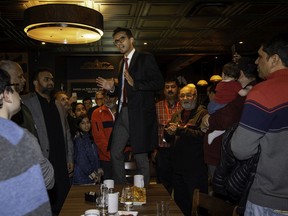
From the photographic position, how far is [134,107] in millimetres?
3576

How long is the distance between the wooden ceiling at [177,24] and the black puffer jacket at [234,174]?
498 centimetres

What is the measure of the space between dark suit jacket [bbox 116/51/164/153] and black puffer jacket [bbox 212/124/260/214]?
1.34m

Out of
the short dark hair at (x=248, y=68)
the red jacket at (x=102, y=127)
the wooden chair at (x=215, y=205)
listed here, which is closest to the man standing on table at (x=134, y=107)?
the short dark hair at (x=248, y=68)

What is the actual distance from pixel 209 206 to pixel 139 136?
56.0 inches

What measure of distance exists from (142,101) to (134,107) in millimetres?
103

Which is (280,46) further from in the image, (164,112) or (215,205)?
(164,112)

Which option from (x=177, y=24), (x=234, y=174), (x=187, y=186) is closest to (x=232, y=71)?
(x=234, y=174)

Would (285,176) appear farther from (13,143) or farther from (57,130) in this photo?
(57,130)

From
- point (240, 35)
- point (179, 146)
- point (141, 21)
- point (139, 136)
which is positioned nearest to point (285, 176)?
point (139, 136)

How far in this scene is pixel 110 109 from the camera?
5.53m

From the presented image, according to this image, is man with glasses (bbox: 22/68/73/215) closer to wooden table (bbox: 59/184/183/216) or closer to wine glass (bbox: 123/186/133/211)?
wooden table (bbox: 59/184/183/216)

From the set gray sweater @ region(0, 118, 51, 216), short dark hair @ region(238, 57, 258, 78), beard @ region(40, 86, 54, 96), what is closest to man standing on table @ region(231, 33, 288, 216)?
short dark hair @ region(238, 57, 258, 78)

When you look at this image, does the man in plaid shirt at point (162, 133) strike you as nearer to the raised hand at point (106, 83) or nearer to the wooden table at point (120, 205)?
the raised hand at point (106, 83)

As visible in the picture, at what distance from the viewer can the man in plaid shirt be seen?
4.77 metres
